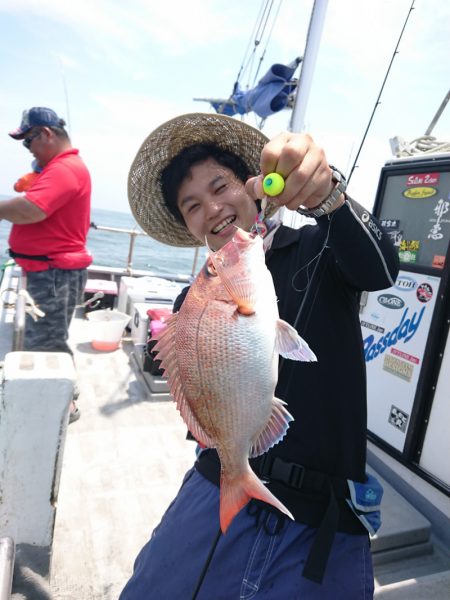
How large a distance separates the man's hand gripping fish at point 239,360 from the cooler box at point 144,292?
4761mm

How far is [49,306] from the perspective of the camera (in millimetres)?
3760

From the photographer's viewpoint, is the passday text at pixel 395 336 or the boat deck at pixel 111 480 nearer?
the boat deck at pixel 111 480

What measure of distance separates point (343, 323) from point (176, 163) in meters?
1.29

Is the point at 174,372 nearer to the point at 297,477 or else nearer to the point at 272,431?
the point at 272,431

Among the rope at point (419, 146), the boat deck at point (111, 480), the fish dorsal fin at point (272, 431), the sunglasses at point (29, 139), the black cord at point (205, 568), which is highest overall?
the rope at point (419, 146)

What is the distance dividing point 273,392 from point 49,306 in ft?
10.1

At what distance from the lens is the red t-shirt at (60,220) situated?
344 centimetres

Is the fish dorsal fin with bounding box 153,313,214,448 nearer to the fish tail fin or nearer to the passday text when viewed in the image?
the fish tail fin

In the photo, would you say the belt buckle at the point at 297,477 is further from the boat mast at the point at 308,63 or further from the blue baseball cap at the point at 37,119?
the boat mast at the point at 308,63

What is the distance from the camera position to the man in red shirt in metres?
3.49

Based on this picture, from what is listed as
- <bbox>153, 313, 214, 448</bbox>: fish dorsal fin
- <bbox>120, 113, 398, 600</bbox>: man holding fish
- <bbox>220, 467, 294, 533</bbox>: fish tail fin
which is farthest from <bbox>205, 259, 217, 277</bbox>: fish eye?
<bbox>220, 467, 294, 533</bbox>: fish tail fin

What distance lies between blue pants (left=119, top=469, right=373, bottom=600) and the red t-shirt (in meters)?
2.79

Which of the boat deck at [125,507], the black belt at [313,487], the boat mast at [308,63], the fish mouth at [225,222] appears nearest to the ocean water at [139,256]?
the boat mast at [308,63]

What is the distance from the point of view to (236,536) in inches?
60.8
